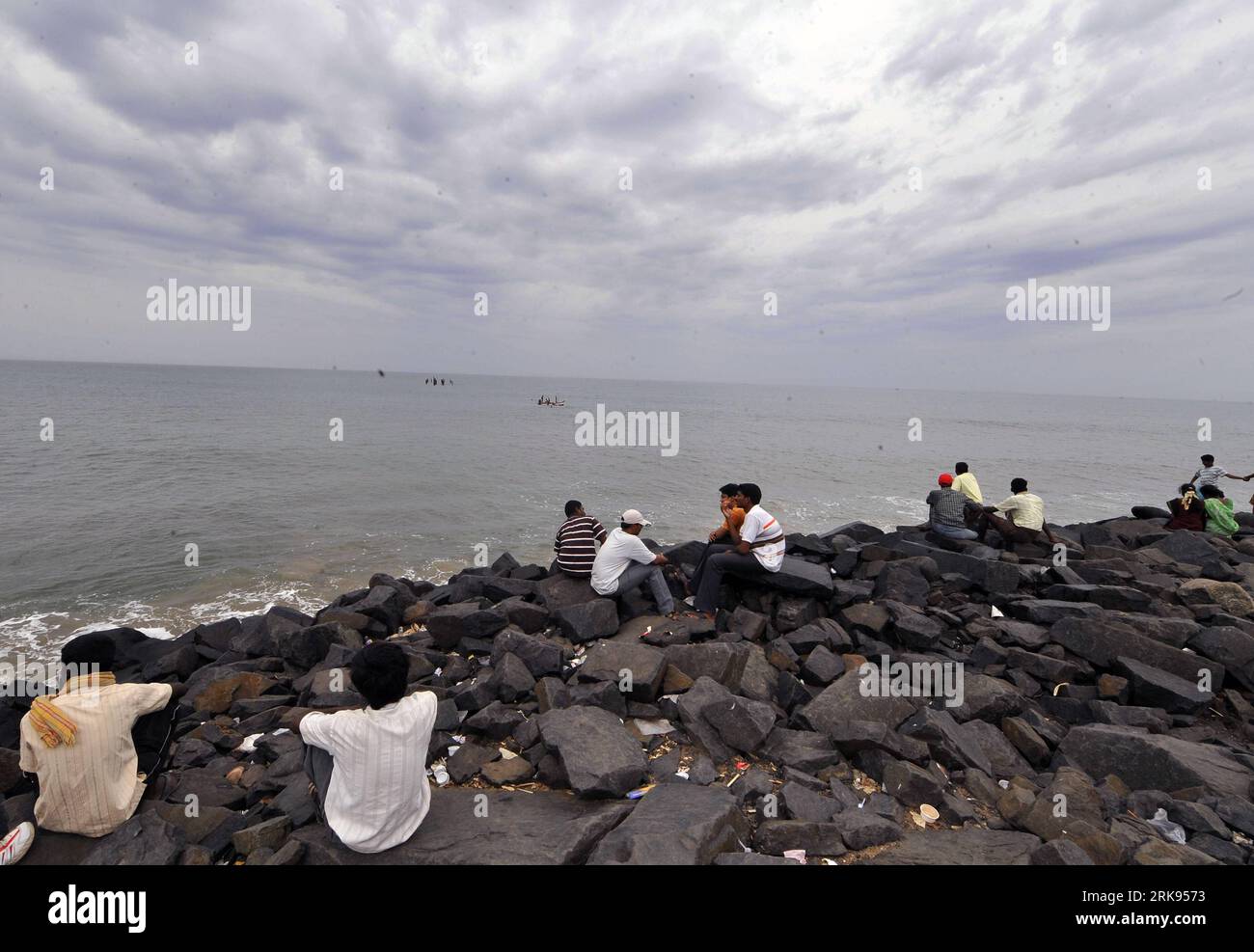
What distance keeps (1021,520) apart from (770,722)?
9.30m

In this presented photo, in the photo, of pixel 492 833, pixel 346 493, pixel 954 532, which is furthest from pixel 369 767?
pixel 346 493

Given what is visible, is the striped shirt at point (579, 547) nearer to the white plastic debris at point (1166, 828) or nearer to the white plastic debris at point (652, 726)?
the white plastic debris at point (652, 726)

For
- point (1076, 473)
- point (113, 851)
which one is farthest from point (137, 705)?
point (1076, 473)

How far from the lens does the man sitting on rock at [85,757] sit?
14.7 feet

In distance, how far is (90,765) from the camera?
14.9ft

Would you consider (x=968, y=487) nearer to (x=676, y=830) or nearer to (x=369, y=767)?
(x=676, y=830)

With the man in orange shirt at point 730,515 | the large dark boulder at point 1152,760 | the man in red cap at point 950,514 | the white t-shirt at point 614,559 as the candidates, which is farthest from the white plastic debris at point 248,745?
the man in red cap at point 950,514

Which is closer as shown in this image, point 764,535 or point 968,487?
point 764,535

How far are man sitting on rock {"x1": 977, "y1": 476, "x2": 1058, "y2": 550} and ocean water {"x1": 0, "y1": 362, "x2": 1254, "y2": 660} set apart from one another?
10.3 meters

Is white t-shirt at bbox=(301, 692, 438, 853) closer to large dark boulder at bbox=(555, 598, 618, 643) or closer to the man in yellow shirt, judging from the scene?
large dark boulder at bbox=(555, 598, 618, 643)

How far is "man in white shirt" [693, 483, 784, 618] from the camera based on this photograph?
821 centimetres

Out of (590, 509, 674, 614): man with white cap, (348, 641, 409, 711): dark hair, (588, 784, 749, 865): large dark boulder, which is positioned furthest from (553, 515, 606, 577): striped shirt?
(348, 641, 409, 711): dark hair
